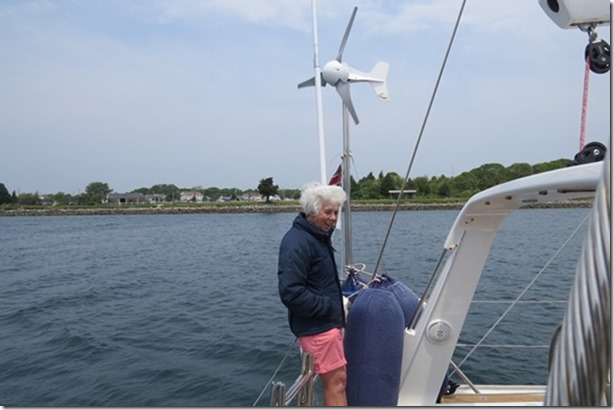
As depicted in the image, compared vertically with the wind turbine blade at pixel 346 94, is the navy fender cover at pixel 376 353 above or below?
below

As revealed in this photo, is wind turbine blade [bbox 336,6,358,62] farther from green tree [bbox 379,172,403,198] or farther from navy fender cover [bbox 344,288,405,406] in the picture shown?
green tree [bbox 379,172,403,198]

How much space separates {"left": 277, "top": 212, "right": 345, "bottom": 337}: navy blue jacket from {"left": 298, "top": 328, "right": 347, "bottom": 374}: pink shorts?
0.04 metres

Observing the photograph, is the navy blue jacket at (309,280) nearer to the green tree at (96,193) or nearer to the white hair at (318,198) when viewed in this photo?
the white hair at (318,198)

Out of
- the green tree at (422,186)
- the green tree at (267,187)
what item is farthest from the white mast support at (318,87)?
the green tree at (267,187)

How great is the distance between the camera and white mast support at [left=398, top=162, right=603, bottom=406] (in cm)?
277

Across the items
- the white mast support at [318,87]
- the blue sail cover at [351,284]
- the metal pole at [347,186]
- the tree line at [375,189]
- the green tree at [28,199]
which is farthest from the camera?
the green tree at [28,199]

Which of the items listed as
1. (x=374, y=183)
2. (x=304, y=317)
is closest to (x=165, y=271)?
(x=304, y=317)

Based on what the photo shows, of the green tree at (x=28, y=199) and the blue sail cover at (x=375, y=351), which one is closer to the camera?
the blue sail cover at (x=375, y=351)

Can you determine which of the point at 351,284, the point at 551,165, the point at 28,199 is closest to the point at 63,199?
the point at 28,199

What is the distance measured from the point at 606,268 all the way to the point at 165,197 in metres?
149

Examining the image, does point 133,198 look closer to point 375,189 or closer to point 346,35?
point 375,189

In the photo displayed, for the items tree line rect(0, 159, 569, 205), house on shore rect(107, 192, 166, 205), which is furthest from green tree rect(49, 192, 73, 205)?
house on shore rect(107, 192, 166, 205)

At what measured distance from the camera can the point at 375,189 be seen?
76188mm

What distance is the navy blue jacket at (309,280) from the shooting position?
282 centimetres
